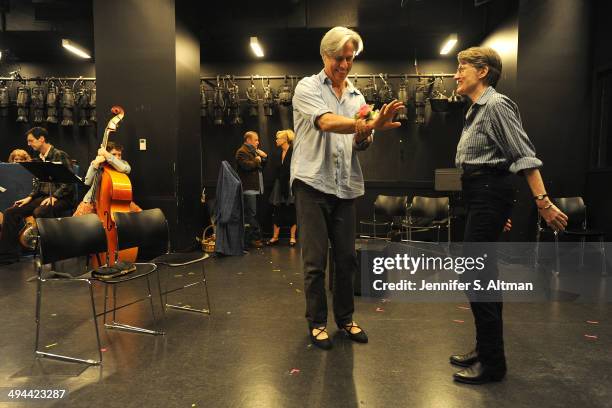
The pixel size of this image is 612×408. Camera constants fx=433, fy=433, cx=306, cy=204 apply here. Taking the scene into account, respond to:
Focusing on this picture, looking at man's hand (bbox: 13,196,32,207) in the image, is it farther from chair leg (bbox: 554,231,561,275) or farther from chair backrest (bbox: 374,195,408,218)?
chair leg (bbox: 554,231,561,275)

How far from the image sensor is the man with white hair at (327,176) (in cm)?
231

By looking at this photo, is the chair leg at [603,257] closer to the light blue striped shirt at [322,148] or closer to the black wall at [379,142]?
the black wall at [379,142]

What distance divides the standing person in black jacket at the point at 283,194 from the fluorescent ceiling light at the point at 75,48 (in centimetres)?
315

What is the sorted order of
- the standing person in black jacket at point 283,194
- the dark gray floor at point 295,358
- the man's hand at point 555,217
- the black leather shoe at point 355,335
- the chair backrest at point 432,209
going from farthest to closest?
the standing person in black jacket at point 283,194 < the chair backrest at point 432,209 < the black leather shoe at point 355,335 < the dark gray floor at point 295,358 < the man's hand at point 555,217

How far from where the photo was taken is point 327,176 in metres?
2.39

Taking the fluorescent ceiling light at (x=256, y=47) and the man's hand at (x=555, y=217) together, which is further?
the fluorescent ceiling light at (x=256, y=47)

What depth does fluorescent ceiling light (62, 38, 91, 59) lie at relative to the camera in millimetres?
6001

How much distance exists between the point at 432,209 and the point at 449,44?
2540mm

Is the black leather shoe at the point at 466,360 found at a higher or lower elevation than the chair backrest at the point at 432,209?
lower

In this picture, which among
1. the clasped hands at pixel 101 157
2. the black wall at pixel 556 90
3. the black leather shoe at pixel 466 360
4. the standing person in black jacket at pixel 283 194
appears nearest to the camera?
the black leather shoe at pixel 466 360

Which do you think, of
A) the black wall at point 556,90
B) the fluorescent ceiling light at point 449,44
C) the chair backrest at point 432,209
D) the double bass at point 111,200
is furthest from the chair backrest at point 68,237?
the fluorescent ceiling light at point 449,44

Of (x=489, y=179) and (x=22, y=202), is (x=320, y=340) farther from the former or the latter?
(x=22, y=202)

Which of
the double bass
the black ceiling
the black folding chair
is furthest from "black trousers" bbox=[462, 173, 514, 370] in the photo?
the black ceiling

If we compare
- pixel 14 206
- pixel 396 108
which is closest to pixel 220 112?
pixel 14 206
